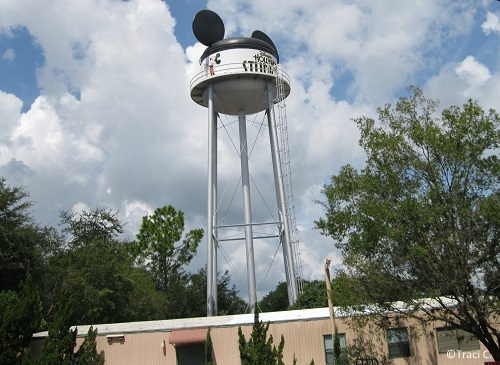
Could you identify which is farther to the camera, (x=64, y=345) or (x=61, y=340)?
(x=61, y=340)

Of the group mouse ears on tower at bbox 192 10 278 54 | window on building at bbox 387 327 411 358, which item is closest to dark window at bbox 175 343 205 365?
window on building at bbox 387 327 411 358

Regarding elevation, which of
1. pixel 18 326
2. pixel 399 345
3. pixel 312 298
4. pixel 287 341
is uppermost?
pixel 312 298

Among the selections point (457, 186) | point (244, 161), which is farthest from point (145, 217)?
point (457, 186)

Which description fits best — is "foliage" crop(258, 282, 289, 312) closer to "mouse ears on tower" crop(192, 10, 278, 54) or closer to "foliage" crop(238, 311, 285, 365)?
"mouse ears on tower" crop(192, 10, 278, 54)

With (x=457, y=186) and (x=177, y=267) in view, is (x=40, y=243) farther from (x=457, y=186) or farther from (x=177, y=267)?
(x=457, y=186)

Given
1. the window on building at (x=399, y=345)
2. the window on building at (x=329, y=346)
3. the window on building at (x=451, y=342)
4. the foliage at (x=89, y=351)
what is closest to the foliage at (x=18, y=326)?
the foliage at (x=89, y=351)

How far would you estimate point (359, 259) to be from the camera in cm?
1534

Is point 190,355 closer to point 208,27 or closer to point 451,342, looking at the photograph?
point 451,342

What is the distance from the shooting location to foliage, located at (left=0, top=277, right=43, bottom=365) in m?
18.8

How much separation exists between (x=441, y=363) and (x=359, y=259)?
753 centimetres

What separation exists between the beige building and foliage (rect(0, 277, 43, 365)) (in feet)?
6.34

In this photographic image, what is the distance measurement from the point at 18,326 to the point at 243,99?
1646 centimetres

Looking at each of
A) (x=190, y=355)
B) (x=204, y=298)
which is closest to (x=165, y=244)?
(x=204, y=298)

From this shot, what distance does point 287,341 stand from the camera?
20766mm
